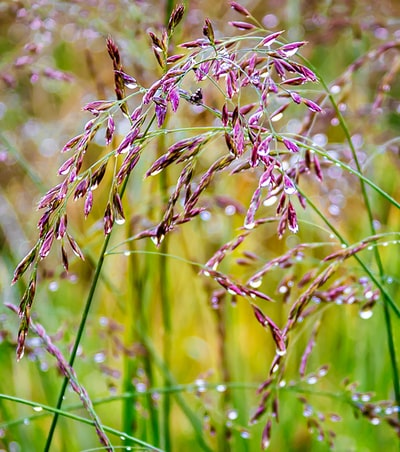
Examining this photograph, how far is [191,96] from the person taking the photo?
0.75 m

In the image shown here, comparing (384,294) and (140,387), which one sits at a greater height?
(384,294)

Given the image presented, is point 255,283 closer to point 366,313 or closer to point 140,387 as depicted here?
point 366,313

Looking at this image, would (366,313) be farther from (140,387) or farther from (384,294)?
(140,387)

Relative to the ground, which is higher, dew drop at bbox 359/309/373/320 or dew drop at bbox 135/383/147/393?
dew drop at bbox 359/309/373/320

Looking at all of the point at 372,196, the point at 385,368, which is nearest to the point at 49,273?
the point at 385,368

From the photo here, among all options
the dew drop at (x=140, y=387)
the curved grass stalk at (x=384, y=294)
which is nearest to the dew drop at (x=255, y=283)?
the curved grass stalk at (x=384, y=294)

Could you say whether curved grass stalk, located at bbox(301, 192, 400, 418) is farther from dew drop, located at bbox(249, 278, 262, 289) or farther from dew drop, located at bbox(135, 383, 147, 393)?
dew drop, located at bbox(135, 383, 147, 393)

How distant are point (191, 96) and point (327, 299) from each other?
1.40 ft

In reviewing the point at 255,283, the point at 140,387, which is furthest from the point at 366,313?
the point at 140,387

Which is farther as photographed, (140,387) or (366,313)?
(140,387)

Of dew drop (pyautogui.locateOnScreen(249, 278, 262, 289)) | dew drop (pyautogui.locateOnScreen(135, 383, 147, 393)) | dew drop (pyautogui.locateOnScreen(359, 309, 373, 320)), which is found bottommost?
dew drop (pyautogui.locateOnScreen(135, 383, 147, 393))

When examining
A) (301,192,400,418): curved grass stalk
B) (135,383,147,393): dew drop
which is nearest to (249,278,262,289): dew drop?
(301,192,400,418): curved grass stalk

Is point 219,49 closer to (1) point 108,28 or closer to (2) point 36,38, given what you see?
(1) point 108,28

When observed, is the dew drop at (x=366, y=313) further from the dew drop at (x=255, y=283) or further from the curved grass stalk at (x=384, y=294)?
the dew drop at (x=255, y=283)
